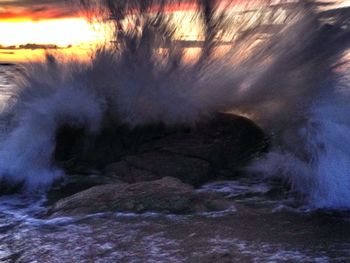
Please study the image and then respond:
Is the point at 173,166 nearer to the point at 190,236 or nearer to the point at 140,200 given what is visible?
the point at 140,200

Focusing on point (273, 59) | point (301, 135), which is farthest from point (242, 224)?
point (273, 59)

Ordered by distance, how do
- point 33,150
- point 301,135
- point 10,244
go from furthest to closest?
point 33,150
point 301,135
point 10,244

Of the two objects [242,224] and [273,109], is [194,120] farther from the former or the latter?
[242,224]

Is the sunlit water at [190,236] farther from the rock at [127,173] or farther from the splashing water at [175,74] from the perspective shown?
the splashing water at [175,74]

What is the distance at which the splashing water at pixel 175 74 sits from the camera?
12.8ft

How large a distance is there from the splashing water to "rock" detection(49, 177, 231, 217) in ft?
3.01

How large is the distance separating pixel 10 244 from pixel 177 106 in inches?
77.5

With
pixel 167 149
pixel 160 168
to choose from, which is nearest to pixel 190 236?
pixel 160 168

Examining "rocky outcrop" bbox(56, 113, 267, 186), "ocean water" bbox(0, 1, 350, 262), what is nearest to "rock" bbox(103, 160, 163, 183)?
"rocky outcrop" bbox(56, 113, 267, 186)

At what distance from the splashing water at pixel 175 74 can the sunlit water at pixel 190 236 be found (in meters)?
1.09

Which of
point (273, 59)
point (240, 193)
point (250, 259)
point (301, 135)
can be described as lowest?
point (250, 259)

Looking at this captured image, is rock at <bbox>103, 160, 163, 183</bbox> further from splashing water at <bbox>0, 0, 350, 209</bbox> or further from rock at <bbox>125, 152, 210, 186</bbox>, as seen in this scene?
splashing water at <bbox>0, 0, 350, 209</bbox>

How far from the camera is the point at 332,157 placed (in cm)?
305

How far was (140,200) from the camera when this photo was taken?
2.76 m
